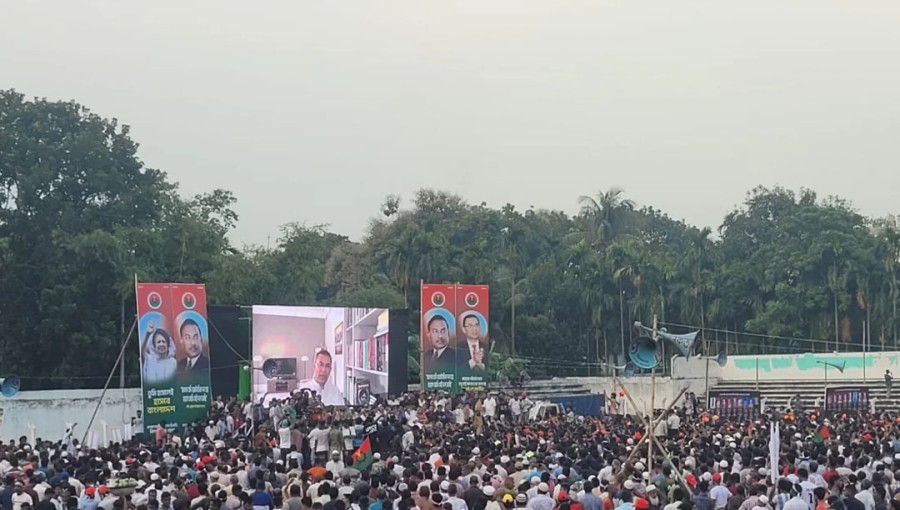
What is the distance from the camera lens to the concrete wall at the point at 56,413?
30141 millimetres

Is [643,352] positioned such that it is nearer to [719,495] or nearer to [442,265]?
[719,495]

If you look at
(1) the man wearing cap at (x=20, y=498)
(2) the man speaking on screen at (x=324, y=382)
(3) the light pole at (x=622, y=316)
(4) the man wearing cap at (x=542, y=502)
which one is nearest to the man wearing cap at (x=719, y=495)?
(4) the man wearing cap at (x=542, y=502)

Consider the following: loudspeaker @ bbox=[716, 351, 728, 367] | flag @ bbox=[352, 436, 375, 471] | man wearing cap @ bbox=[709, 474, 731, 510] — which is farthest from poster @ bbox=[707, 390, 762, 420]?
man wearing cap @ bbox=[709, 474, 731, 510]

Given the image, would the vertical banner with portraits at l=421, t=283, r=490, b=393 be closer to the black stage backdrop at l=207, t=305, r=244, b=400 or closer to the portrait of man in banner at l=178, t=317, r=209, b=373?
the black stage backdrop at l=207, t=305, r=244, b=400

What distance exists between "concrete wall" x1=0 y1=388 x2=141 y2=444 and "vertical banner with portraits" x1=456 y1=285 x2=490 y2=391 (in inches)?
398

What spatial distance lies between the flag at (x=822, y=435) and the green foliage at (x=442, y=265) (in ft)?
76.7

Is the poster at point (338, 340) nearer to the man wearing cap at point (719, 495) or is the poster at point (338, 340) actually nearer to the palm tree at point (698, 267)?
the man wearing cap at point (719, 495)

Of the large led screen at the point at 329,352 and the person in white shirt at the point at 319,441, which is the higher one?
the large led screen at the point at 329,352

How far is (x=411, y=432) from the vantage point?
23.9 metres

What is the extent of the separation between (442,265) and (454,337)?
15.1 meters

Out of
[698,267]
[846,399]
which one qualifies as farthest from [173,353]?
[698,267]

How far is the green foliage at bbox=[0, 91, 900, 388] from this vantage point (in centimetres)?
3934

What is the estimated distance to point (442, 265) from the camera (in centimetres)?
5025

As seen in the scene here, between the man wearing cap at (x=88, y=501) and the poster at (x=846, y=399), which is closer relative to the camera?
the man wearing cap at (x=88, y=501)
